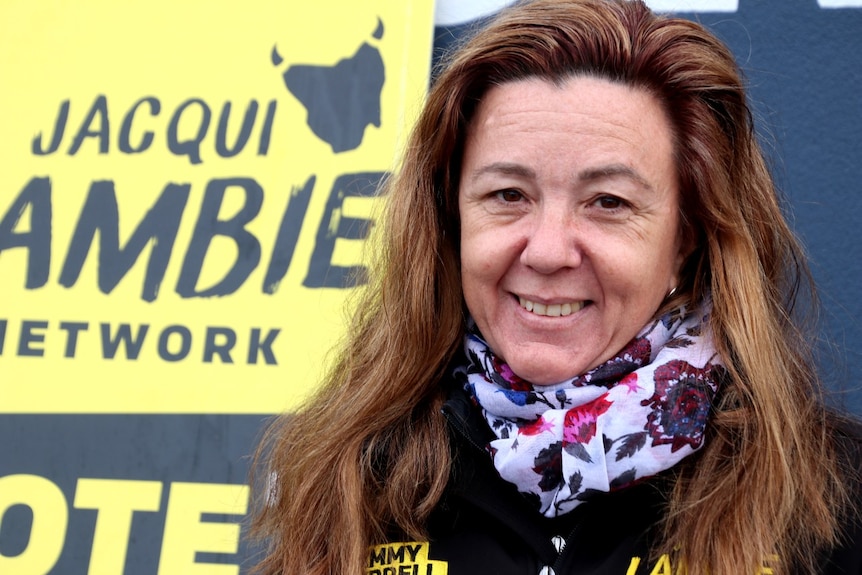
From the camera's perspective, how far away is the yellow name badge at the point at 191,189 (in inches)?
100

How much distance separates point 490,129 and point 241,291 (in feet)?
3.47

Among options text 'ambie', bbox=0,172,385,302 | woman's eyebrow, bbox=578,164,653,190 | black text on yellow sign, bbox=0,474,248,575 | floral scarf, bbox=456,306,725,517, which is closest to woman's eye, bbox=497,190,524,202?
woman's eyebrow, bbox=578,164,653,190

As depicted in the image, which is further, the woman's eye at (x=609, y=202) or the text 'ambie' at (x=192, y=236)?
the text 'ambie' at (x=192, y=236)

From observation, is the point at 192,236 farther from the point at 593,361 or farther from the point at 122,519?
the point at 593,361

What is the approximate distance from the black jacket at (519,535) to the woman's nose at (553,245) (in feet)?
0.92

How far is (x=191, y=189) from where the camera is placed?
2658 mm

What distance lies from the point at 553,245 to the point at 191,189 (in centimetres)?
134

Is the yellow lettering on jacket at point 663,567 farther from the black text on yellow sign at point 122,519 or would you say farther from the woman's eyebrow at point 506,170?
the black text on yellow sign at point 122,519

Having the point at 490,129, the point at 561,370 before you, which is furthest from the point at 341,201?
the point at 561,370

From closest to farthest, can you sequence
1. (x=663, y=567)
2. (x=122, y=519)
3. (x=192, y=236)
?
(x=663, y=567)
(x=122, y=519)
(x=192, y=236)

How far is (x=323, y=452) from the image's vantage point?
5.82 ft

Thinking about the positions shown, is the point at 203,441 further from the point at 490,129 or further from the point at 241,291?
the point at 490,129

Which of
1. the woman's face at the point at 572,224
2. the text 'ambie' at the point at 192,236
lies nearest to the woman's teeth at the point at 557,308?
the woman's face at the point at 572,224

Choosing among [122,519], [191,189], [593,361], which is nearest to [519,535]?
[593,361]
